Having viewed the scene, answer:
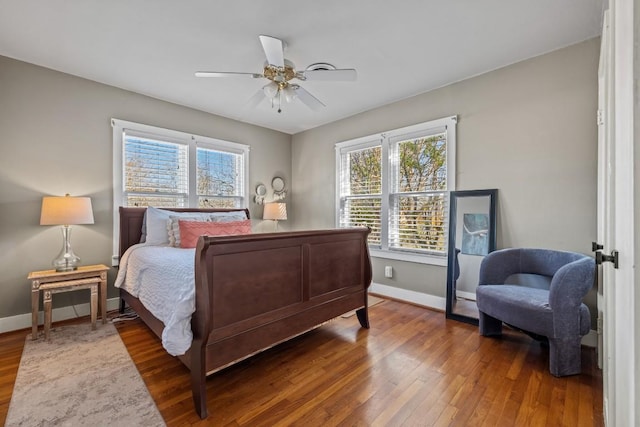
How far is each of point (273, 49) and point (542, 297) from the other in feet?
9.18

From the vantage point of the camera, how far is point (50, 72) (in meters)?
2.97

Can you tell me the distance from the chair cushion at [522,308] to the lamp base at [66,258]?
12.9ft

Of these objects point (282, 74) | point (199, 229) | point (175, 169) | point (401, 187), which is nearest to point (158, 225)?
point (199, 229)

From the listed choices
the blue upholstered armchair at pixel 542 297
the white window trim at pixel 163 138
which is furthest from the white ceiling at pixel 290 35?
the blue upholstered armchair at pixel 542 297

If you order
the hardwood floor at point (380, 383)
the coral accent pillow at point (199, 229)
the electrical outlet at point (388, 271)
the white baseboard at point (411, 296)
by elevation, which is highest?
the coral accent pillow at point (199, 229)

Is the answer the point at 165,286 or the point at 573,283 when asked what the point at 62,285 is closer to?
the point at 165,286

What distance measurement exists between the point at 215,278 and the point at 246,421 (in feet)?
2.66

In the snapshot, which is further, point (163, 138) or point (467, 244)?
point (163, 138)

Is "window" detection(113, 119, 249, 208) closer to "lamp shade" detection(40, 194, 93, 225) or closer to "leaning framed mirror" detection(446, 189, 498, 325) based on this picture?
"lamp shade" detection(40, 194, 93, 225)

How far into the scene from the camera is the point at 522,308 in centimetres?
218

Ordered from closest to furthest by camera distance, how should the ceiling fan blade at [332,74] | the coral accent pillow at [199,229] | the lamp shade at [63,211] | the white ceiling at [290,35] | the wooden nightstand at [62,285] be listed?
the white ceiling at [290,35] < the ceiling fan blade at [332,74] < the wooden nightstand at [62,285] < the lamp shade at [63,211] < the coral accent pillow at [199,229]

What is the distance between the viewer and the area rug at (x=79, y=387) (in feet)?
5.26

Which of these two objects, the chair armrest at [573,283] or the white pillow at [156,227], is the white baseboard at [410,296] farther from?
the white pillow at [156,227]

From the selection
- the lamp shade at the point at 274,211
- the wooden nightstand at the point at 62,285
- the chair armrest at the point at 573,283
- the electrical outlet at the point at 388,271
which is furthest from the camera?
the lamp shade at the point at 274,211
